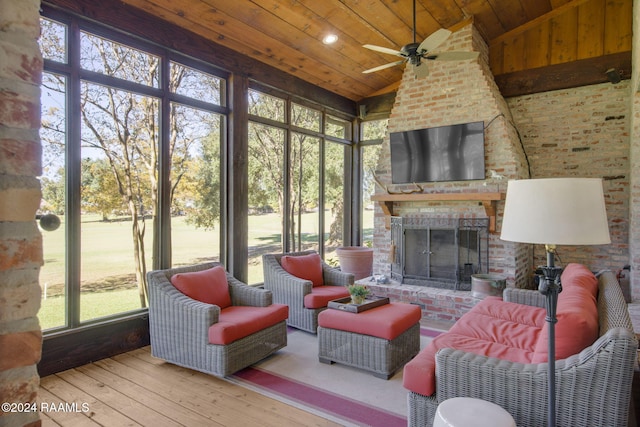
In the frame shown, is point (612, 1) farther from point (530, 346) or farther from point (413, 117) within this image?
point (530, 346)

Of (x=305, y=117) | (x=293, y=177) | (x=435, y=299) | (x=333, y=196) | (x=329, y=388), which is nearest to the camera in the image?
(x=329, y=388)

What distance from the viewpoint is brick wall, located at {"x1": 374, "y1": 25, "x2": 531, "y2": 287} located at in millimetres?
4777

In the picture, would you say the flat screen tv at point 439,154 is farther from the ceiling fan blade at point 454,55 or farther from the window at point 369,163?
the ceiling fan blade at point 454,55

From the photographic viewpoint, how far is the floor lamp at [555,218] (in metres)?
1.59

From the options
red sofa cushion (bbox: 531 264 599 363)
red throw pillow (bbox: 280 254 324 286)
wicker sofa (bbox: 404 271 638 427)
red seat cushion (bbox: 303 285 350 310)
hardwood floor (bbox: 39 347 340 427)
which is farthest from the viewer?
red throw pillow (bbox: 280 254 324 286)

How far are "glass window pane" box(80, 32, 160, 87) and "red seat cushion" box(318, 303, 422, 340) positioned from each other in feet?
9.45

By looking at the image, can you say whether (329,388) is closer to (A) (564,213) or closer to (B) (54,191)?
(A) (564,213)

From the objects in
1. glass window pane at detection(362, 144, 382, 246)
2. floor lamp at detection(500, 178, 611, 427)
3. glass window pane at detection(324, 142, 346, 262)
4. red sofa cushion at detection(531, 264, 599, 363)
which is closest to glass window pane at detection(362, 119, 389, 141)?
glass window pane at detection(362, 144, 382, 246)

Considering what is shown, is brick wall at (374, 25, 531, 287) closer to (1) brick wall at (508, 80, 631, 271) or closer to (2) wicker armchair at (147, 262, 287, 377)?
(1) brick wall at (508, 80, 631, 271)

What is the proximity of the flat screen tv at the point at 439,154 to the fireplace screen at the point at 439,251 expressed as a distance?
59cm

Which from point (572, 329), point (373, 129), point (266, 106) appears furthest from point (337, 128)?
point (572, 329)

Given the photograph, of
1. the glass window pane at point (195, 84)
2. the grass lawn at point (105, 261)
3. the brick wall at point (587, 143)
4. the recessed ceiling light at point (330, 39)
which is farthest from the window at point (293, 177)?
the brick wall at point (587, 143)

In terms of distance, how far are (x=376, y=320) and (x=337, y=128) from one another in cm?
427

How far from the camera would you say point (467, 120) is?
16.4 feet
